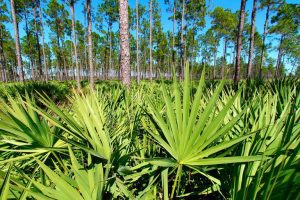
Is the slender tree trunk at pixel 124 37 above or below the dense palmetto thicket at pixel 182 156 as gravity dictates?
above

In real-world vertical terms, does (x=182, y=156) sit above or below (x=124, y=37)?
below

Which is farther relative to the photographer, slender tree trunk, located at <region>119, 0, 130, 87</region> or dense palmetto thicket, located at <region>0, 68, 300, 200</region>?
slender tree trunk, located at <region>119, 0, 130, 87</region>

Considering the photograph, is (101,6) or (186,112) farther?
(101,6)

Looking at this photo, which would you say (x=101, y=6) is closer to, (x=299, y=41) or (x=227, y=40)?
(x=227, y=40)

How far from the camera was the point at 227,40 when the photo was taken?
32594mm

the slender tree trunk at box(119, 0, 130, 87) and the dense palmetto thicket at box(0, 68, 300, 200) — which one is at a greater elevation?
the slender tree trunk at box(119, 0, 130, 87)

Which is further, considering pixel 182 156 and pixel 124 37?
pixel 124 37

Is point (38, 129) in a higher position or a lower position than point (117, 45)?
lower

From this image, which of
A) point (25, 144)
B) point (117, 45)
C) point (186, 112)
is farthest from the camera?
point (117, 45)

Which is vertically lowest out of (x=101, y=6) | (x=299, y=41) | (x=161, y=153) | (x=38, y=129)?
(x=161, y=153)

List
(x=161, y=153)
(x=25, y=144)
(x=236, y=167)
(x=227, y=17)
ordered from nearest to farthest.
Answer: (x=236, y=167), (x=25, y=144), (x=161, y=153), (x=227, y=17)

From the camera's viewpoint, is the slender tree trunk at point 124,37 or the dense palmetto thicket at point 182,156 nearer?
the dense palmetto thicket at point 182,156

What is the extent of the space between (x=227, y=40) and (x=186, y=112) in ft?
115

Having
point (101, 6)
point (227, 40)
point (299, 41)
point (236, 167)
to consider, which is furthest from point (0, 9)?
point (299, 41)
